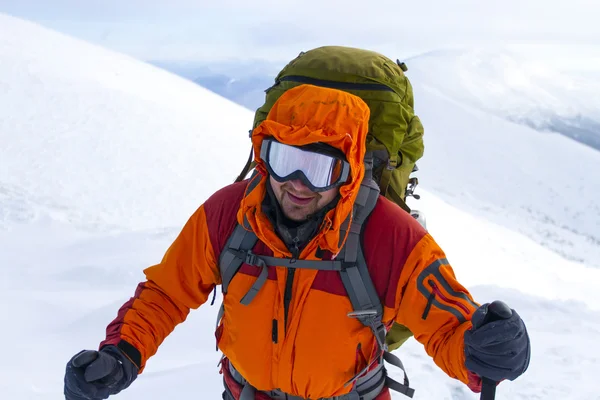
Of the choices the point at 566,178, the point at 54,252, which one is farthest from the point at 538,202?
the point at 54,252

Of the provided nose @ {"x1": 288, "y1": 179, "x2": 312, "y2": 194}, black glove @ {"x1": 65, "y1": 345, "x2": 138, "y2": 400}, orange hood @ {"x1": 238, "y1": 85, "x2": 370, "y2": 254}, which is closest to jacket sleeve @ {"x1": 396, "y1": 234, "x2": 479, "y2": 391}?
orange hood @ {"x1": 238, "y1": 85, "x2": 370, "y2": 254}

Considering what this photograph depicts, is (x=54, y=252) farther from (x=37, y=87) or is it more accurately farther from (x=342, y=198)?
(x=37, y=87)

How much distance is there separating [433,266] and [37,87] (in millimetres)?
15313

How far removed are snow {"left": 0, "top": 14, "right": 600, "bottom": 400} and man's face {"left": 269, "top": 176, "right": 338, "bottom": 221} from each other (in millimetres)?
2151

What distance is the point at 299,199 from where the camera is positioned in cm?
252

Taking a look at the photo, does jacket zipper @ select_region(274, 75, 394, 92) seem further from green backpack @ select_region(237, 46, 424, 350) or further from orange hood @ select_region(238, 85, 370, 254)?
orange hood @ select_region(238, 85, 370, 254)

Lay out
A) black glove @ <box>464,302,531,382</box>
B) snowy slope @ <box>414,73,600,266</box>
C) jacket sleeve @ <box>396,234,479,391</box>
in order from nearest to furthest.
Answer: black glove @ <box>464,302,531,382</box>, jacket sleeve @ <box>396,234,479,391</box>, snowy slope @ <box>414,73,600,266</box>

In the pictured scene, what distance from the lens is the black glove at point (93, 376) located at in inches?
90.4

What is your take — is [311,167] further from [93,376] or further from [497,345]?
[93,376]

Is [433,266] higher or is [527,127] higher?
[433,266]

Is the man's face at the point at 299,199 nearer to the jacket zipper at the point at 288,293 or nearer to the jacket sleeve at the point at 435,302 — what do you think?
the jacket zipper at the point at 288,293

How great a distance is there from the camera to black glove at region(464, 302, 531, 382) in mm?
→ 1945

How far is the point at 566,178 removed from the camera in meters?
54.3

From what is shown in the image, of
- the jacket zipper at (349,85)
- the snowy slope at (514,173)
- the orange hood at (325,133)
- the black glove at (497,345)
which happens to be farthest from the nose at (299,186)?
the snowy slope at (514,173)
